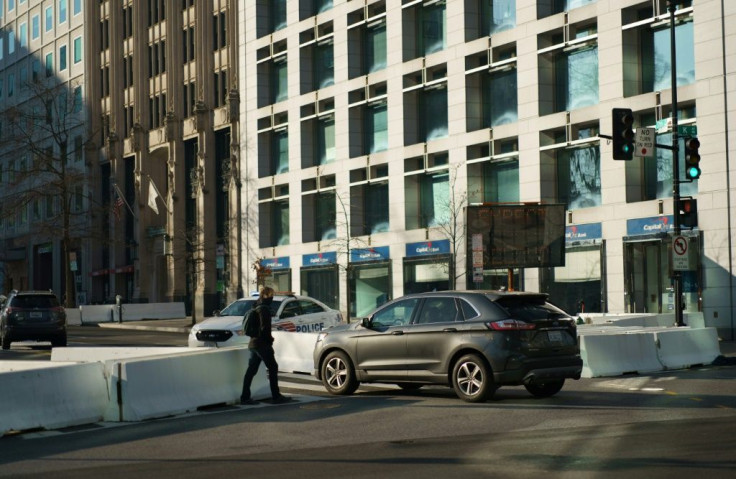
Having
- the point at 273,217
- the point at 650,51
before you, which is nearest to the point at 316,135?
the point at 273,217

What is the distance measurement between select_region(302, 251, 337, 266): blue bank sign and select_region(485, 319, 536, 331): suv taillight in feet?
122

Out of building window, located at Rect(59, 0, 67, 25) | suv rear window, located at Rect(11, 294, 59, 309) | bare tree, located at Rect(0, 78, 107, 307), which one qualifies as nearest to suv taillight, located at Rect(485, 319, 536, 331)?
suv rear window, located at Rect(11, 294, 59, 309)

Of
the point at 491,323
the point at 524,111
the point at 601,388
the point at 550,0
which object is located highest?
the point at 550,0

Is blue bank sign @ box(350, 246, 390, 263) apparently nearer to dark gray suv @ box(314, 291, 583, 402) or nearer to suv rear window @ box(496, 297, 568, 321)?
dark gray suv @ box(314, 291, 583, 402)

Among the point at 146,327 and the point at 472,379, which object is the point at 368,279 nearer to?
the point at 146,327

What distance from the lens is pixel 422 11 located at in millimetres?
49031

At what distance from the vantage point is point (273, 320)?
2667cm

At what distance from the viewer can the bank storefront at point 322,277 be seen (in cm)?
5378

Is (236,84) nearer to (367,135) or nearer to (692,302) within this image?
(367,135)

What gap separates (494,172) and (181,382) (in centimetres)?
3021

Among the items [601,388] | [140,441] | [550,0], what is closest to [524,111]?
[550,0]

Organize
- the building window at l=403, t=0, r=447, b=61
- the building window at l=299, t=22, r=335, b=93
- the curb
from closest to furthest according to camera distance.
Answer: the building window at l=403, t=0, r=447, b=61 < the curb < the building window at l=299, t=22, r=335, b=93

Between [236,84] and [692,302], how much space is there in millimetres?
33207

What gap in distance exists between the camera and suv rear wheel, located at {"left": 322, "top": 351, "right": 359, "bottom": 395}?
1819 cm
